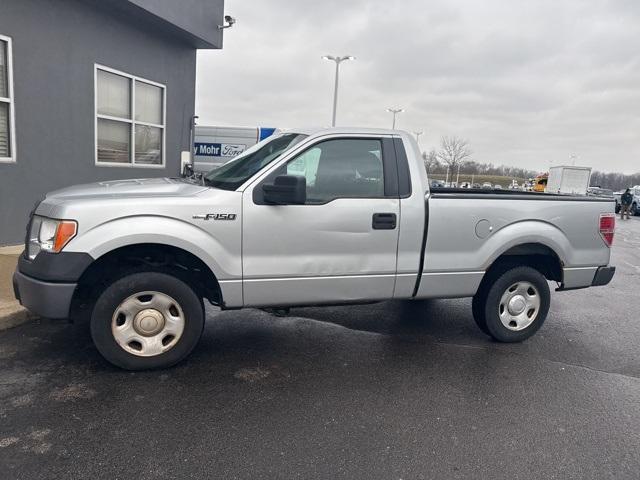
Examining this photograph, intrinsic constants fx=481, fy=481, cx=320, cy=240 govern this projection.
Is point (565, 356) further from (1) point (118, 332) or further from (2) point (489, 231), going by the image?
(1) point (118, 332)

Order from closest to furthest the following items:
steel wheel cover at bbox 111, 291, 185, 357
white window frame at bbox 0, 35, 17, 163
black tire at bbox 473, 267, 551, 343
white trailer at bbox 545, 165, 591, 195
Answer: steel wheel cover at bbox 111, 291, 185, 357 → black tire at bbox 473, 267, 551, 343 → white window frame at bbox 0, 35, 17, 163 → white trailer at bbox 545, 165, 591, 195

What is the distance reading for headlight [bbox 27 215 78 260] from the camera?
11.3ft

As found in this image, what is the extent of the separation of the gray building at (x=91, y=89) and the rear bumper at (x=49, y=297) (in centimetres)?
443

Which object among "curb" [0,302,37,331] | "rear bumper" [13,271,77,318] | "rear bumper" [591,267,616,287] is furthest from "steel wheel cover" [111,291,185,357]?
"rear bumper" [591,267,616,287]

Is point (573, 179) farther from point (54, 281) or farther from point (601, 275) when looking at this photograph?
point (54, 281)

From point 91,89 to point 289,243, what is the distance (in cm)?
622

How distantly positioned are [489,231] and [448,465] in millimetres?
2360

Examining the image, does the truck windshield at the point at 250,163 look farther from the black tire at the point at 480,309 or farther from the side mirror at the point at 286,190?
the black tire at the point at 480,309

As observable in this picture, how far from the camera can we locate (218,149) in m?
17.1

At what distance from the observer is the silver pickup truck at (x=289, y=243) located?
3.57 meters

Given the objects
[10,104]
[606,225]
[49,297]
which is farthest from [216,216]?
[10,104]

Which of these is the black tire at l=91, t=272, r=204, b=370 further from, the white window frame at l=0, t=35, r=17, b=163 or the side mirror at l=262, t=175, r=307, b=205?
the white window frame at l=0, t=35, r=17, b=163

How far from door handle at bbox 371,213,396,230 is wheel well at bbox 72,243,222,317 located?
4.61 feet

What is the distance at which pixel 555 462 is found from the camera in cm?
289
